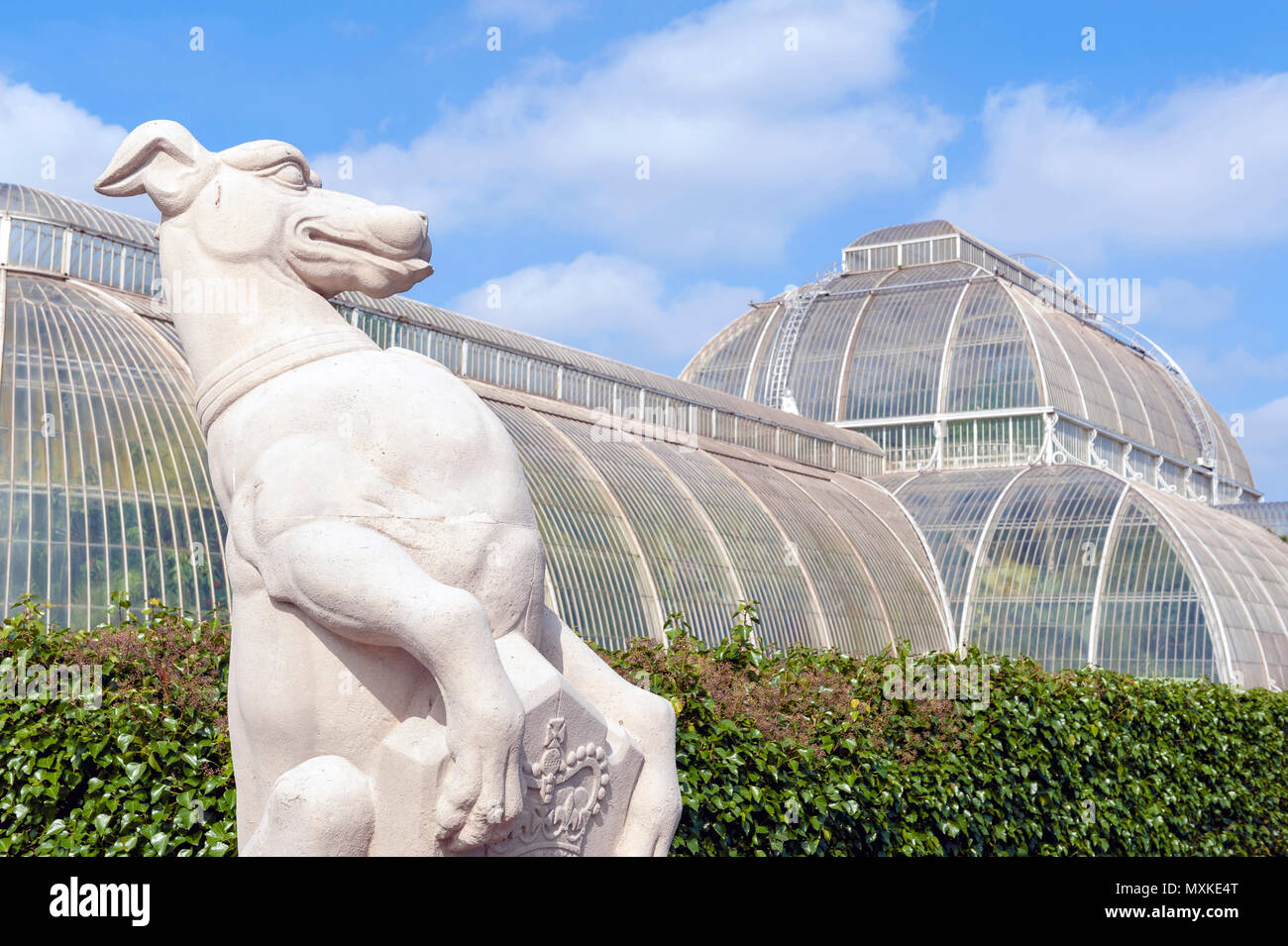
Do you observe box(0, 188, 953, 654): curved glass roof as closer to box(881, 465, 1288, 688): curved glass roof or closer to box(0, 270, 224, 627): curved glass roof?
box(0, 270, 224, 627): curved glass roof

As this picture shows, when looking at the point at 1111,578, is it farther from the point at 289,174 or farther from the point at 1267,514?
the point at 289,174

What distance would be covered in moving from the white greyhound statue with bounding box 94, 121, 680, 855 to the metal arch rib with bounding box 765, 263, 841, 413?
32513 millimetres

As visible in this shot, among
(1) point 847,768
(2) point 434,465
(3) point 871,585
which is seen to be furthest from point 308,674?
(3) point 871,585

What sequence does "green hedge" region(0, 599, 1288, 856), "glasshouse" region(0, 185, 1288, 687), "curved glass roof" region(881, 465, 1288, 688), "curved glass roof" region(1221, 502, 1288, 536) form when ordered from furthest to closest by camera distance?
"curved glass roof" region(1221, 502, 1288, 536), "curved glass roof" region(881, 465, 1288, 688), "glasshouse" region(0, 185, 1288, 687), "green hedge" region(0, 599, 1288, 856)

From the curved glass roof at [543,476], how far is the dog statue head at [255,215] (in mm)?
9038

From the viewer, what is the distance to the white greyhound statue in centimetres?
324

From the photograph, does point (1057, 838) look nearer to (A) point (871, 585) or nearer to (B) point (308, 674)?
(B) point (308, 674)

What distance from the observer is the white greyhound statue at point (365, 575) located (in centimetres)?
324
